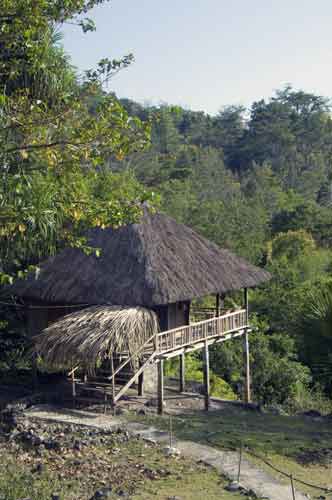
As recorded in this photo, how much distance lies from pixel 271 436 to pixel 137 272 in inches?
181

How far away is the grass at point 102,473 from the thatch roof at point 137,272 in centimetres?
374

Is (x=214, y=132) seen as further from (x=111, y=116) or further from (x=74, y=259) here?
(x=111, y=116)

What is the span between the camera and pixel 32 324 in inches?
640

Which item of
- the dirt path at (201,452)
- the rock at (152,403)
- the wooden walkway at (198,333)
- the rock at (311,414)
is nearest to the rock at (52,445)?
the dirt path at (201,452)

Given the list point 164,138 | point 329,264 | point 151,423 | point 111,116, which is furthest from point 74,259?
point 164,138

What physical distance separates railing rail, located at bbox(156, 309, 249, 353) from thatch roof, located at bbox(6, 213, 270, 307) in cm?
79

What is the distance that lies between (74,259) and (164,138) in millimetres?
49160

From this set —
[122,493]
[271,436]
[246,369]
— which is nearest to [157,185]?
[246,369]

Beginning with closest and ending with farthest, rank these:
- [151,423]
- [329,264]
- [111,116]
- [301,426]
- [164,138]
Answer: [111,116]
[151,423]
[301,426]
[329,264]
[164,138]

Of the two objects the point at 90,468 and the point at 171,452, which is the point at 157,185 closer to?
the point at 171,452

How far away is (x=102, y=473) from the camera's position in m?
9.73

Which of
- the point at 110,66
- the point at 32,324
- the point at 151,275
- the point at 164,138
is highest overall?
the point at 164,138

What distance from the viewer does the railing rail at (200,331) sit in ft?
Answer: 47.8

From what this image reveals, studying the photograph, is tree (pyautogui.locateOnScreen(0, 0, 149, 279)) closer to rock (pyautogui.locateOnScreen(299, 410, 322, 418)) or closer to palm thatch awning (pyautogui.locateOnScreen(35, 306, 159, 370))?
palm thatch awning (pyautogui.locateOnScreen(35, 306, 159, 370))
